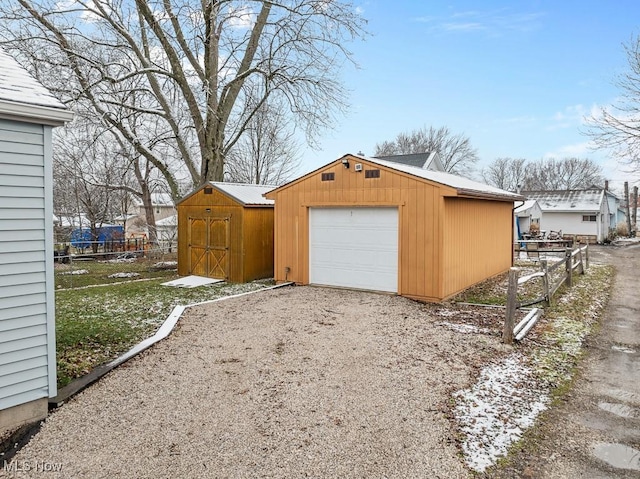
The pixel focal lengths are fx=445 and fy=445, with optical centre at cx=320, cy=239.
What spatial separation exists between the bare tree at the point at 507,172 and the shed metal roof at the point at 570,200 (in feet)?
68.4

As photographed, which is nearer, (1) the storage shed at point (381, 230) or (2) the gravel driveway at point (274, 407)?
(2) the gravel driveway at point (274, 407)

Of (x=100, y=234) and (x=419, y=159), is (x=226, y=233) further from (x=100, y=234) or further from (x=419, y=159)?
(x=100, y=234)

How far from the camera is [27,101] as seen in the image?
12.6ft

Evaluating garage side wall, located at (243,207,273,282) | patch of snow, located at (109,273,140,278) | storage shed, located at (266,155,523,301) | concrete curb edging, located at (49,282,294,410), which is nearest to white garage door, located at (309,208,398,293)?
storage shed, located at (266,155,523,301)

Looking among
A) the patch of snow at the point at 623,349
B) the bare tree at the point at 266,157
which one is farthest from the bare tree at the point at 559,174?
the patch of snow at the point at 623,349

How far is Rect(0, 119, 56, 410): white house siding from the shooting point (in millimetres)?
3840

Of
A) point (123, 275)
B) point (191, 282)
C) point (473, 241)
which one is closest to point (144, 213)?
point (123, 275)

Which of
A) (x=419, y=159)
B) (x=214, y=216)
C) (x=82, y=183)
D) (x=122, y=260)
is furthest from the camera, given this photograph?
(x=419, y=159)

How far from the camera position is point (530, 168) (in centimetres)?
5456

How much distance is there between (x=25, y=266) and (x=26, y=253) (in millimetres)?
116

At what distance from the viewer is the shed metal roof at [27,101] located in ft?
12.3

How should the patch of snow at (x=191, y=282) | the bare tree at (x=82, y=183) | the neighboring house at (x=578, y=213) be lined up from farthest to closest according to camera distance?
1. the neighboring house at (x=578, y=213)
2. the bare tree at (x=82, y=183)
3. the patch of snow at (x=191, y=282)

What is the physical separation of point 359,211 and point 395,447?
6994 millimetres

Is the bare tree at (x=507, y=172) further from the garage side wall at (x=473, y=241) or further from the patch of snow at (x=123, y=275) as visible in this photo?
the patch of snow at (x=123, y=275)
